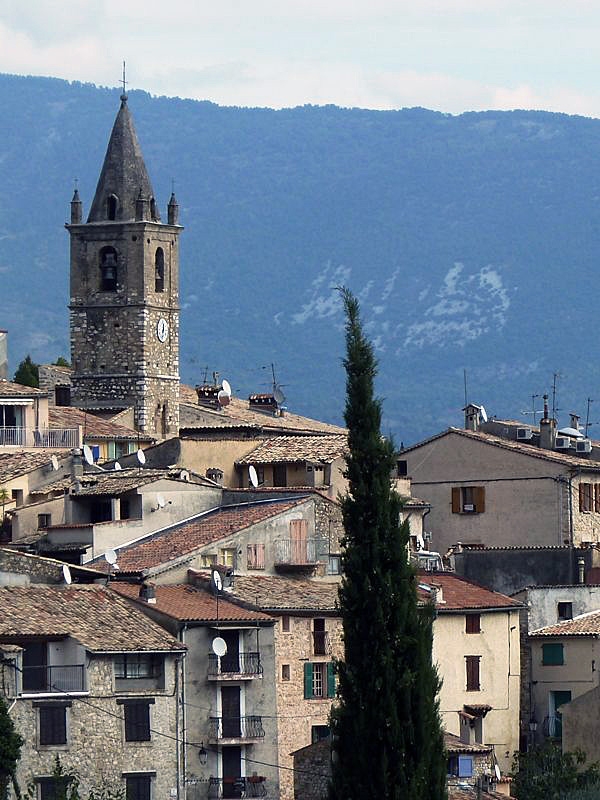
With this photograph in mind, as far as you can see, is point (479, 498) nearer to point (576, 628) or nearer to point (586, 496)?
point (586, 496)

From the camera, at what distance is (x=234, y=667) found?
60.4 meters

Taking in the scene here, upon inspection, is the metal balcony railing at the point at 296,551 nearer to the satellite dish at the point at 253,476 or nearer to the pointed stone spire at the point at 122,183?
the satellite dish at the point at 253,476

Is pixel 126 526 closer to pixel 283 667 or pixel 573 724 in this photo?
pixel 283 667

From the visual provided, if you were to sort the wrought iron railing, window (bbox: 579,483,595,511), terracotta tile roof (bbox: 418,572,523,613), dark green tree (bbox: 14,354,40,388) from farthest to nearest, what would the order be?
1. dark green tree (bbox: 14,354,40,388)
2. window (bbox: 579,483,595,511)
3. terracotta tile roof (bbox: 418,572,523,613)
4. the wrought iron railing

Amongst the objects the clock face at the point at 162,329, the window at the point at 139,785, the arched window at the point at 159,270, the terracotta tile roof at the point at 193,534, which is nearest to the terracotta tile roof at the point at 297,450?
the terracotta tile roof at the point at 193,534

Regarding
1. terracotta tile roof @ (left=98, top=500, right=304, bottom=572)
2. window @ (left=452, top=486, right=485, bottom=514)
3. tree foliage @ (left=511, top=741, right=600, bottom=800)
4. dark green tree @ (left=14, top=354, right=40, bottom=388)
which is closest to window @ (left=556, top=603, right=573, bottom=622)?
tree foliage @ (left=511, top=741, right=600, bottom=800)

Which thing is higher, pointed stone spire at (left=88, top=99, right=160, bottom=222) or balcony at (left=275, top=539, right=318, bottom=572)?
pointed stone spire at (left=88, top=99, right=160, bottom=222)

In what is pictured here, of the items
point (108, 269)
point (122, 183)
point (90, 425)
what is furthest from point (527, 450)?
point (122, 183)

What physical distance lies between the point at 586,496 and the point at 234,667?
22.2 m

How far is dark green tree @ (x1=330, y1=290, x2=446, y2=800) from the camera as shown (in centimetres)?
4931

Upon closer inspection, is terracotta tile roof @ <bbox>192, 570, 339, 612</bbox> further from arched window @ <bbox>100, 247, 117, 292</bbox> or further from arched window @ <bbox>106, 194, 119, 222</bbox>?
arched window @ <bbox>106, 194, 119, 222</bbox>

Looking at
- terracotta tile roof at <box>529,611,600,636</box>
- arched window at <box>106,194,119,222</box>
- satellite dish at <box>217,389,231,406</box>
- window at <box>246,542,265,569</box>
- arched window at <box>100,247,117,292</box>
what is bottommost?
terracotta tile roof at <box>529,611,600,636</box>

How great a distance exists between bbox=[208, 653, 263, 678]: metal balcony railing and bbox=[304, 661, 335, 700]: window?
1.91 metres

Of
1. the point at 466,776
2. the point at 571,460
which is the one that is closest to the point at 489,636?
the point at 466,776
